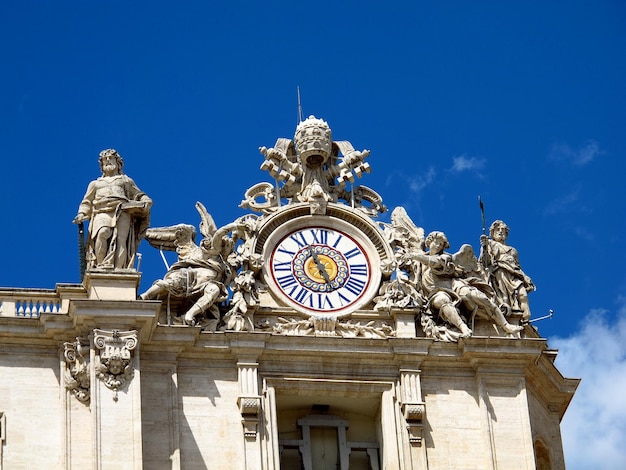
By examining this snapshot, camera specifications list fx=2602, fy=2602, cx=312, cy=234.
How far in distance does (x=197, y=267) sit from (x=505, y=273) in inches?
191

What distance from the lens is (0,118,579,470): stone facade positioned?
36312 mm

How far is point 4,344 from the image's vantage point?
1448 inches

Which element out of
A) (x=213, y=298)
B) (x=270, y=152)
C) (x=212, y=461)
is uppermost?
(x=270, y=152)

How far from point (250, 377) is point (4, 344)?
352 centimetres

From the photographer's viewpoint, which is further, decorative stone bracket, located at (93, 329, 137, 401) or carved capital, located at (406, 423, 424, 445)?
carved capital, located at (406, 423, 424, 445)

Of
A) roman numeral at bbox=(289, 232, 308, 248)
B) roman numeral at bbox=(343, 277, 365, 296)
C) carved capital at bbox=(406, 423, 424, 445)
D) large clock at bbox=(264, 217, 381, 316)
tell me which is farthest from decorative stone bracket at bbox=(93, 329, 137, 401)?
carved capital at bbox=(406, 423, 424, 445)

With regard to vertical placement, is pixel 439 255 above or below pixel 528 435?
above

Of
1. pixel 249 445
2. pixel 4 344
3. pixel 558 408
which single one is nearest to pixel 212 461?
pixel 249 445

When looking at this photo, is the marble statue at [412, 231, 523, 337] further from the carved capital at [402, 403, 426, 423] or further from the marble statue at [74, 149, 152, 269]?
the marble statue at [74, 149, 152, 269]

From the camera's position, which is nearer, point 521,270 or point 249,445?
point 249,445

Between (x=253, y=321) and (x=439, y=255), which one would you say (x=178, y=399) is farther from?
(x=439, y=255)

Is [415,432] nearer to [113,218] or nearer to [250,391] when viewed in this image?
[250,391]

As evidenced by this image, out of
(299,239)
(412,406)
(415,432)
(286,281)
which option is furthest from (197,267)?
(415,432)

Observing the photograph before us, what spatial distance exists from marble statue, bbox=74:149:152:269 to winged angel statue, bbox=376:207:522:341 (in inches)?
147
